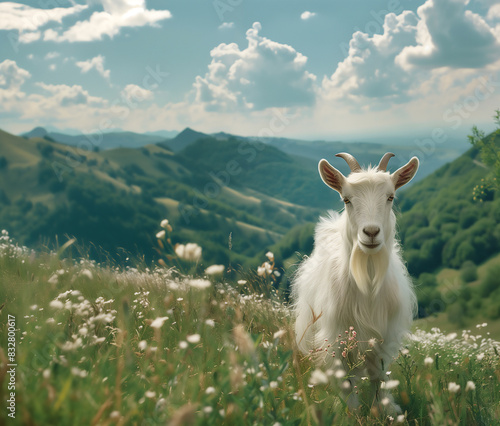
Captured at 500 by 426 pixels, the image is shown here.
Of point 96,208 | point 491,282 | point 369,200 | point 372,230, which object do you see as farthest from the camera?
point 96,208

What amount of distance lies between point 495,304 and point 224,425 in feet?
257

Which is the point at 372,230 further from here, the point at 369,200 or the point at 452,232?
the point at 452,232

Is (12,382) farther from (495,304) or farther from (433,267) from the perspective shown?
(433,267)

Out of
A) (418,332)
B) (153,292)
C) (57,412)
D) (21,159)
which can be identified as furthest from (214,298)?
(21,159)

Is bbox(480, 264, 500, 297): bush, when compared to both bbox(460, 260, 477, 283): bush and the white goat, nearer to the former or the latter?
bbox(460, 260, 477, 283): bush

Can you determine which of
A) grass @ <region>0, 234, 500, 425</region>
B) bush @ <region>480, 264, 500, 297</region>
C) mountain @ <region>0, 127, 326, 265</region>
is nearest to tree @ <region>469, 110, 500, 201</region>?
grass @ <region>0, 234, 500, 425</region>

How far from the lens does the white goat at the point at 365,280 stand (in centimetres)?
429

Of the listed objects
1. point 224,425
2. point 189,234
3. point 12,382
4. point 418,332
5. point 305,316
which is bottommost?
point 189,234

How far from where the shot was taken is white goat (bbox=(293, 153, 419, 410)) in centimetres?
429

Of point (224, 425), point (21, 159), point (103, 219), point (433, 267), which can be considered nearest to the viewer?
point (224, 425)

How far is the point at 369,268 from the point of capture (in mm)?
4527

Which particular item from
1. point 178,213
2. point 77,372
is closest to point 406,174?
point 77,372

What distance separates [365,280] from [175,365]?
264 cm

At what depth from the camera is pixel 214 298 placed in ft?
17.3
